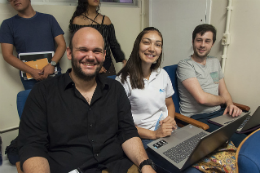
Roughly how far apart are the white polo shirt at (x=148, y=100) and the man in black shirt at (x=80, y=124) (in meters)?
0.17

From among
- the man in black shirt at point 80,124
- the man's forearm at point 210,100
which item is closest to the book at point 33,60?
the man in black shirt at point 80,124

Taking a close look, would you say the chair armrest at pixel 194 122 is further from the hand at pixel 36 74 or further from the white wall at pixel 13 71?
the white wall at pixel 13 71

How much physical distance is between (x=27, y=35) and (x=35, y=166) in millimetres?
1459

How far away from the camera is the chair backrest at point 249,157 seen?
557mm

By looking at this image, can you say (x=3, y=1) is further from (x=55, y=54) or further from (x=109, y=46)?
(x=109, y=46)

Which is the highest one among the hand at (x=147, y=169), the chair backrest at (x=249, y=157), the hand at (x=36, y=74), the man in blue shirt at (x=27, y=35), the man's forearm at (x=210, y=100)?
the man in blue shirt at (x=27, y=35)

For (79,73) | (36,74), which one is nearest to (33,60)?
(36,74)

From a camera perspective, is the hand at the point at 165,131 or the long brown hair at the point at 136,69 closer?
the hand at the point at 165,131

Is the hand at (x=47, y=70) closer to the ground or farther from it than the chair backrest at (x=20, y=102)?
farther from it

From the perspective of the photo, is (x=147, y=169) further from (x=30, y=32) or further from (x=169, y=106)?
(x=30, y=32)

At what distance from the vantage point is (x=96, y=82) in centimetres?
121

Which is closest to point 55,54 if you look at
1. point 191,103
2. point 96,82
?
point 96,82

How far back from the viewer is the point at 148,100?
52.9 inches

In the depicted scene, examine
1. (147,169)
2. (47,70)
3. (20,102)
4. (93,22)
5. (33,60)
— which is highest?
(93,22)
